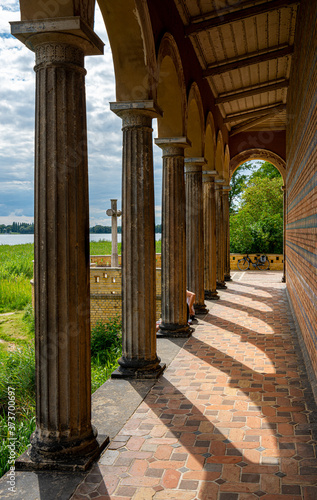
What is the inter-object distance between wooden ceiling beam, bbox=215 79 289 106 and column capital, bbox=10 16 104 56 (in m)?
9.46

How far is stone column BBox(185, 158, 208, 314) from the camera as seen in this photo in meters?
9.73

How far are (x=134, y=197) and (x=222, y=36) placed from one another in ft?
15.7

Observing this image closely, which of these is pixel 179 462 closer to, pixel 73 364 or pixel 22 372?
pixel 73 364

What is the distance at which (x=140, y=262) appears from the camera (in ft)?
18.4

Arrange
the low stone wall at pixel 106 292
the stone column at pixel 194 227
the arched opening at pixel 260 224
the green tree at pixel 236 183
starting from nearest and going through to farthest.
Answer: the stone column at pixel 194 227, the low stone wall at pixel 106 292, the arched opening at pixel 260 224, the green tree at pixel 236 183

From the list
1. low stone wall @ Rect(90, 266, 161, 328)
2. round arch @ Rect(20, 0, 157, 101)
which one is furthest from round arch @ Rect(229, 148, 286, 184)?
round arch @ Rect(20, 0, 157, 101)

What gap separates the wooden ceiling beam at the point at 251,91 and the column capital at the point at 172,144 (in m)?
5.44

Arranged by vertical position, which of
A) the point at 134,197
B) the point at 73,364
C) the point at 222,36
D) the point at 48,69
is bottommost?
the point at 73,364

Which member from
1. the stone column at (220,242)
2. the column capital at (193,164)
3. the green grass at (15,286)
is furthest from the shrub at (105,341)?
the green grass at (15,286)

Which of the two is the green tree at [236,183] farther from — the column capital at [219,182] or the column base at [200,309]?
the column base at [200,309]

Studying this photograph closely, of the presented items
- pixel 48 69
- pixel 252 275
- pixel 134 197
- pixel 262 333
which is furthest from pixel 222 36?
pixel 252 275

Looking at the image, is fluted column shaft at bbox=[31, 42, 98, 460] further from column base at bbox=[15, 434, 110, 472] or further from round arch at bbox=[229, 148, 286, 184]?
round arch at bbox=[229, 148, 286, 184]

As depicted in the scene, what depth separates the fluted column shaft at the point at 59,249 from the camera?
343 centimetres

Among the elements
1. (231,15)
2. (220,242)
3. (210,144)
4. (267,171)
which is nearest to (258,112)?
(210,144)
